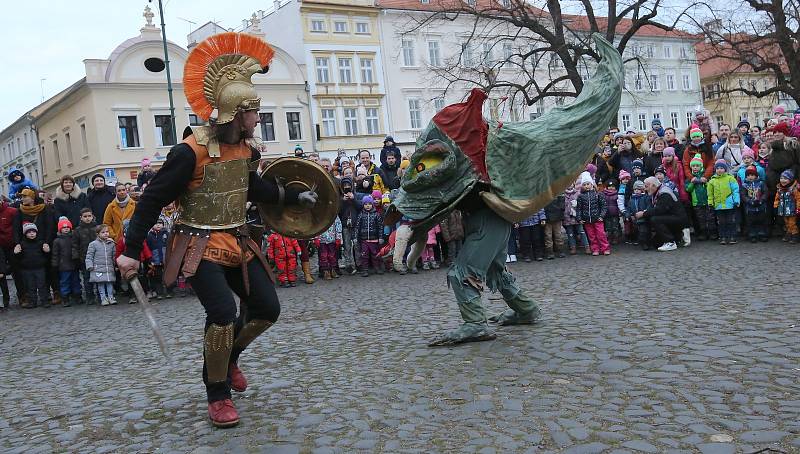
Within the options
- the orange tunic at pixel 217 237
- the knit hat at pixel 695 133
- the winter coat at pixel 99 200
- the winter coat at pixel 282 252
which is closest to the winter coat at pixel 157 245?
the winter coat at pixel 99 200

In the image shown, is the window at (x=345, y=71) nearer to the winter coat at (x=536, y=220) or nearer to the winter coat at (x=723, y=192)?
the winter coat at (x=536, y=220)

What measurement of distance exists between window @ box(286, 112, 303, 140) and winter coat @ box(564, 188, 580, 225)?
30182 millimetres

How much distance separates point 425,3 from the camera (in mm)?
47969

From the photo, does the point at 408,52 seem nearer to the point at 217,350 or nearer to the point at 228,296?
the point at 228,296

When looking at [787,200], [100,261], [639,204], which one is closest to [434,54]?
[639,204]

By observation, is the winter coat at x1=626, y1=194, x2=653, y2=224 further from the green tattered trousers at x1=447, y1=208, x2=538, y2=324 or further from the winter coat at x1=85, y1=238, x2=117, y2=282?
the winter coat at x1=85, y1=238, x2=117, y2=282

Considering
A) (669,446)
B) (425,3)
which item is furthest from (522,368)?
(425,3)

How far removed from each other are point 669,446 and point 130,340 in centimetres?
597

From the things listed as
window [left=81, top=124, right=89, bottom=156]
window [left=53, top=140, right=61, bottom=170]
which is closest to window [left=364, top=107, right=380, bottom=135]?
window [left=81, top=124, right=89, bottom=156]

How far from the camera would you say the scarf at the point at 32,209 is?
12047 millimetres

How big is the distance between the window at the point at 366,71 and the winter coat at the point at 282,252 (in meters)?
33.2

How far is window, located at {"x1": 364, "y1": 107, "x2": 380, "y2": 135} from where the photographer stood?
44094mm

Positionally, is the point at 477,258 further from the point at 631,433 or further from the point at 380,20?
the point at 380,20

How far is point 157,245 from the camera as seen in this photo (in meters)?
11.8
